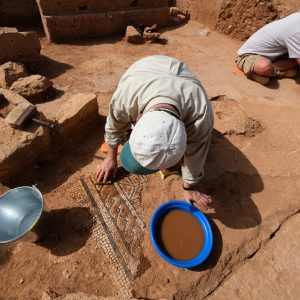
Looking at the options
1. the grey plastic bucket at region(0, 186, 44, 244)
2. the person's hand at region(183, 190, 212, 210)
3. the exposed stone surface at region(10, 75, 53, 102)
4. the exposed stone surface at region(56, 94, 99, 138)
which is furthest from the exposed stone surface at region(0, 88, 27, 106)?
the person's hand at region(183, 190, 212, 210)

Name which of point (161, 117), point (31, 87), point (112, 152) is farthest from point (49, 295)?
point (31, 87)

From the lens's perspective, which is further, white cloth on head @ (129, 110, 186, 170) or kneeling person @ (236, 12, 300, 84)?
kneeling person @ (236, 12, 300, 84)

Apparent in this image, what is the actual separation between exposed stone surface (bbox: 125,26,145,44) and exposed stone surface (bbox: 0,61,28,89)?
2187mm

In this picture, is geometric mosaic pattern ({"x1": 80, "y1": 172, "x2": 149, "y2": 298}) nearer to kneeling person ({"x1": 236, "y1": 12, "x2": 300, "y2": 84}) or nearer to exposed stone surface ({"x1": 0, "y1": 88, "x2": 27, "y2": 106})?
exposed stone surface ({"x1": 0, "y1": 88, "x2": 27, "y2": 106})

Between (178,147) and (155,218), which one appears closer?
(178,147)

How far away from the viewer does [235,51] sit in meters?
5.16

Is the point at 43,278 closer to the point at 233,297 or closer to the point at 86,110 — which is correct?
the point at 233,297

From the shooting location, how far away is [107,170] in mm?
2693

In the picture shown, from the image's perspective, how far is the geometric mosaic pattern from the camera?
7.27 feet

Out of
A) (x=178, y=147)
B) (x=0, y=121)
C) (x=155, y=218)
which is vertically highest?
(x=178, y=147)

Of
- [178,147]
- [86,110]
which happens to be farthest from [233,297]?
[86,110]

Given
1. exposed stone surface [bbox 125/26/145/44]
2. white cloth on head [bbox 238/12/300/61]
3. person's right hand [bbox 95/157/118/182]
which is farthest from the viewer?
exposed stone surface [bbox 125/26/145/44]

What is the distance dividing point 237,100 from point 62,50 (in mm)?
3276

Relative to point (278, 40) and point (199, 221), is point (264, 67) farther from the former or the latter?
point (199, 221)
